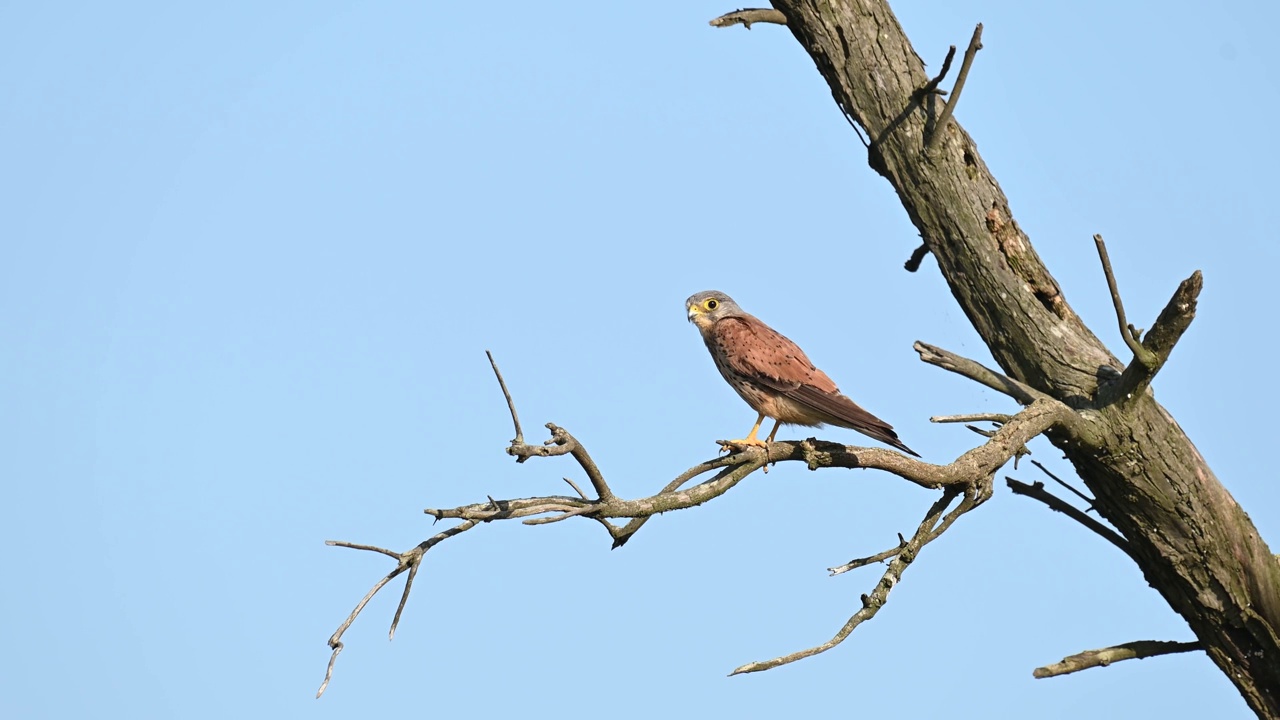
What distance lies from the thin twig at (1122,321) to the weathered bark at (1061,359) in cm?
23

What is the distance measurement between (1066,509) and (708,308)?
245 cm

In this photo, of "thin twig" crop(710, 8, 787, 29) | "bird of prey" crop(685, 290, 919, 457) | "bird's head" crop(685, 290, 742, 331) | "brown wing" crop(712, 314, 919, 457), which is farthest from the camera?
"bird's head" crop(685, 290, 742, 331)

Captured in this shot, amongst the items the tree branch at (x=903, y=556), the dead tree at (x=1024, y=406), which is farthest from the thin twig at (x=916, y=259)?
the tree branch at (x=903, y=556)

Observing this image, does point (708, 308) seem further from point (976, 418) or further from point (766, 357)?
point (976, 418)

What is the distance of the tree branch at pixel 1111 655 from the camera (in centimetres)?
428

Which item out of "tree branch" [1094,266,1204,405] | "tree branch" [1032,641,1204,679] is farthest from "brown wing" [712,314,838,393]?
"tree branch" [1032,641,1204,679]

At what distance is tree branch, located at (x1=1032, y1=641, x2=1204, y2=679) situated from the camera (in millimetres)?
4281

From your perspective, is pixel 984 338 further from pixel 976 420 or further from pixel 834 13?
pixel 834 13

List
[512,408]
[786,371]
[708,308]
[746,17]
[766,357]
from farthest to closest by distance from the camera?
[708,308] < [766,357] < [786,371] < [746,17] < [512,408]

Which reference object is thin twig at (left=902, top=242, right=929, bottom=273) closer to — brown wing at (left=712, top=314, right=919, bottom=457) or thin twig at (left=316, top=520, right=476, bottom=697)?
brown wing at (left=712, top=314, right=919, bottom=457)

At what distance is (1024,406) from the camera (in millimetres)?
4484

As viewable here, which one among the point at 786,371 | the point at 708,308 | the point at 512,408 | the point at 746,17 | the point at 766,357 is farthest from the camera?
the point at 708,308

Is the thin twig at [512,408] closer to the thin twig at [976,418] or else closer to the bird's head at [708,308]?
the thin twig at [976,418]

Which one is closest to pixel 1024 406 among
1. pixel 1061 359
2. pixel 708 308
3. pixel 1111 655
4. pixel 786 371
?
pixel 1061 359
